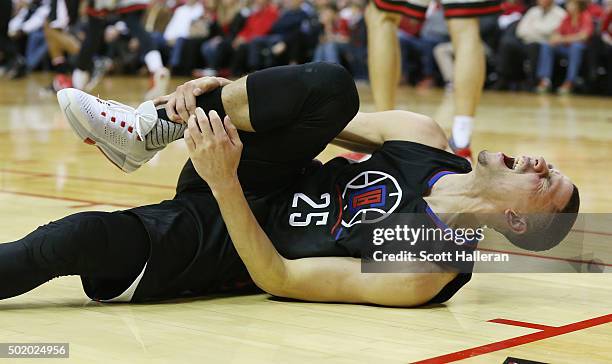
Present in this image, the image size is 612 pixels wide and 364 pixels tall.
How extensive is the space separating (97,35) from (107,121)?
6795 millimetres

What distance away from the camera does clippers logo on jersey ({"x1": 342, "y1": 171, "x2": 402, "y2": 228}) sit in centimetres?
252

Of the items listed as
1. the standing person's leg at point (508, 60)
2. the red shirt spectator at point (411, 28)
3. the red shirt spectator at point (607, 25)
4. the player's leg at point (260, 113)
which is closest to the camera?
the player's leg at point (260, 113)

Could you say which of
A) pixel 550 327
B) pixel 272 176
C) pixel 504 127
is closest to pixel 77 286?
pixel 272 176

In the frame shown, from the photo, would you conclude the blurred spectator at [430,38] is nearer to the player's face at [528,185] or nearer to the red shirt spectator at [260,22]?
the red shirt spectator at [260,22]

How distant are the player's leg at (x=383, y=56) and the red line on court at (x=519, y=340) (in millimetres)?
2511

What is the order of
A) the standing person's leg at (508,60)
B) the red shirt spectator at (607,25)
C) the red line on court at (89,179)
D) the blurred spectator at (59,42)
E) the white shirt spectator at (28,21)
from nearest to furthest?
the red line on court at (89,179) < the blurred spectator at (59,42) < the red shirt spectator at (607,25) < the standing person's leg at (508,60) < the white shirt spectator at (28,21)

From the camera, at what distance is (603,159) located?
5.52m

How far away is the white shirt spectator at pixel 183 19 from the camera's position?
46.7ft

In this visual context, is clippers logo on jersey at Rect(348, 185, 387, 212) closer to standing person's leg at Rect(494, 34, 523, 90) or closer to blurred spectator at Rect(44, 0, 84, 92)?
blurred spectator at Rect(44, 0, 84, 92)

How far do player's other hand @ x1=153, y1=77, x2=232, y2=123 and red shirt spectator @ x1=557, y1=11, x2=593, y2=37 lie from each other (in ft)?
29.2

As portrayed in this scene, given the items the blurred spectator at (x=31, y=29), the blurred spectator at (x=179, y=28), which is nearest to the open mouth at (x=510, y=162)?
the blurred spectator at (x=179, y=28)

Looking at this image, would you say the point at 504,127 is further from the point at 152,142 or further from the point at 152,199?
the point at 152,142

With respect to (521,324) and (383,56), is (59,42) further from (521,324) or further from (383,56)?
(521,324)

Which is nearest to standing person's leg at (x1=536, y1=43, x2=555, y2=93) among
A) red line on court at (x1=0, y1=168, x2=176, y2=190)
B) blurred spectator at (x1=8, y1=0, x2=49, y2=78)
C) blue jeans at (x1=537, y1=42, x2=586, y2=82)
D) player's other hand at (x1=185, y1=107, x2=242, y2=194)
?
blue jeans at (x1=537, y1=42, x2=586, y2=82)
